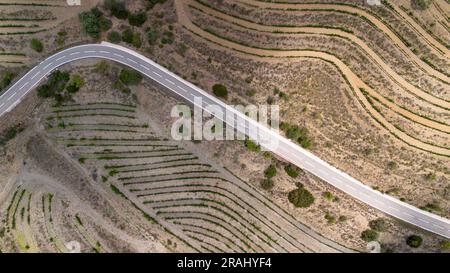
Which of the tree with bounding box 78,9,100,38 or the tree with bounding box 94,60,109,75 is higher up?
the tree with bounding box 78,9,100,38

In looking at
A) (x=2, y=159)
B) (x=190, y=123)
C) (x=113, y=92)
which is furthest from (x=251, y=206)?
(x=2, y=159)

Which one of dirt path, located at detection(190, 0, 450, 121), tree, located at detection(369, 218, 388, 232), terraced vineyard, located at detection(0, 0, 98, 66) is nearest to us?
dirt path, located at detection(190, 0, 450, 121)

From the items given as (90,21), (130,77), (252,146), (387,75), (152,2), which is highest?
(152,2)

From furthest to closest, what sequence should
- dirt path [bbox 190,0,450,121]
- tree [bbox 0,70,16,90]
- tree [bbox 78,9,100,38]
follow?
tree [bbox 0,70,16,90], tree [bbox 78,9,100,38], dirt path [bbox 190,0,450,121]

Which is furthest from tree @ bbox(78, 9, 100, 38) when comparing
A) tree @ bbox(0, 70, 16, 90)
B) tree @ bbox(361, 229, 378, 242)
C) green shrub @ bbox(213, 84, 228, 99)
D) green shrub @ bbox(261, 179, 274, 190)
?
tree @ bbox(361, 229, 378, 242)

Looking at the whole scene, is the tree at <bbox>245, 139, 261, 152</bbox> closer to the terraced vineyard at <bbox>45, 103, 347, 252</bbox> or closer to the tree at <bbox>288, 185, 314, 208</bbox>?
the terraced vineyard at <bbox>45, 103, 347, 252</bbox>

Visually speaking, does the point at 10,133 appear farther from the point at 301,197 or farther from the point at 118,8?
the point at 301,197

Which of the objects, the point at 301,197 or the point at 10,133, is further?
the point at 10,133

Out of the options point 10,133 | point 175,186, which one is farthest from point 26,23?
point 175,186
